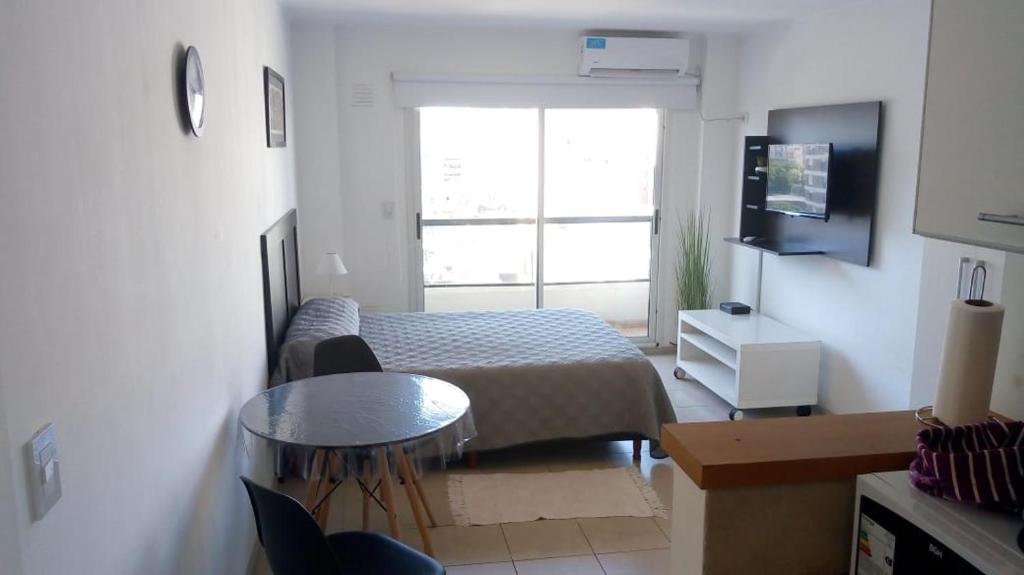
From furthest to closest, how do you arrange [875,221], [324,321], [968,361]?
[875,221] → [324,321] → [968,361]

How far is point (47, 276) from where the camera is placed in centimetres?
119

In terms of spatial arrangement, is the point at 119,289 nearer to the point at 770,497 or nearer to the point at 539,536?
the point at 770,497

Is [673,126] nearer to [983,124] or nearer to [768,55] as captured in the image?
[768,55]

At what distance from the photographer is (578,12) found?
188 inches

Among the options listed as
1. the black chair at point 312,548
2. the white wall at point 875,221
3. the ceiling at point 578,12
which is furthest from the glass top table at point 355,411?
the white wall at point 875,221

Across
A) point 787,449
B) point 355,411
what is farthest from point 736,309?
point 787,449

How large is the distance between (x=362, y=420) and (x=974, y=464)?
66.1 inches

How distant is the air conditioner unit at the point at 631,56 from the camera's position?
543 cm

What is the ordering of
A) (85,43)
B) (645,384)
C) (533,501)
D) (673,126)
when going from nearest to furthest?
(85,43), (533,501), (645,384), (673,126)

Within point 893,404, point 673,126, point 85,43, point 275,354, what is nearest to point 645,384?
point 893,404

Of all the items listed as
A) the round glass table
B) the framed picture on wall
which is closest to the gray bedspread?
the round glass table

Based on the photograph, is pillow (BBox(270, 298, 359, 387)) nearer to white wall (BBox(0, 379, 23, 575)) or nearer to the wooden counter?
the wooden counter

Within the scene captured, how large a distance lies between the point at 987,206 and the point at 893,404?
10.7ft

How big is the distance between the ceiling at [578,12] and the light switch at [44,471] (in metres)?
3.73
